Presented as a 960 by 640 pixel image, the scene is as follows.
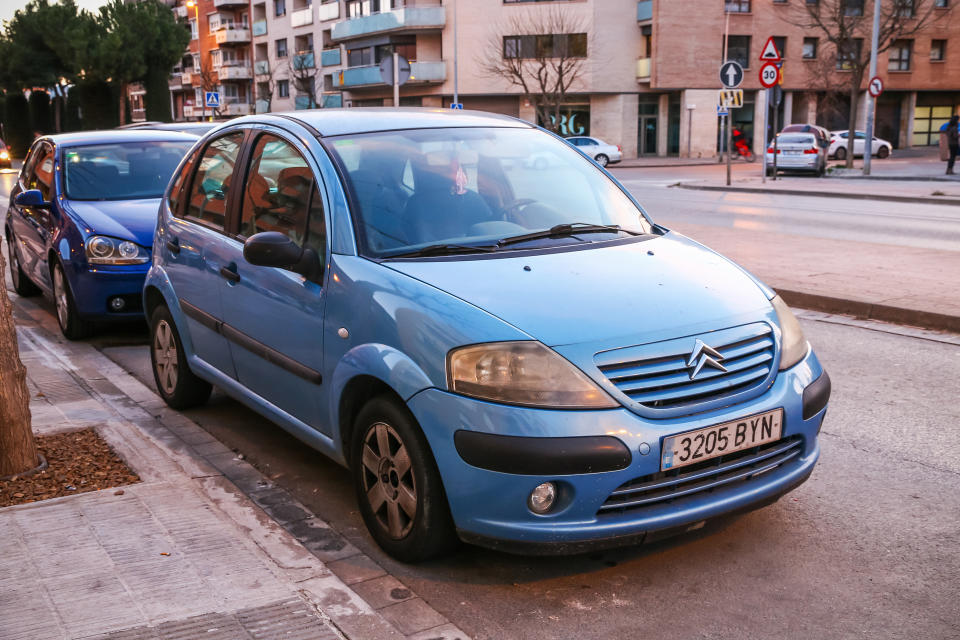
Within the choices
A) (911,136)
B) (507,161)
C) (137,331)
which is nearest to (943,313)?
(507,161)

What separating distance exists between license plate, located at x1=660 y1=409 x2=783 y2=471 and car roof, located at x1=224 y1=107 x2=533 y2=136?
208cm

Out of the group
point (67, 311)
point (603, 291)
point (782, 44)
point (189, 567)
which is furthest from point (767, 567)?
point (782, 44)

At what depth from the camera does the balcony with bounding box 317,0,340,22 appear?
2680 inches

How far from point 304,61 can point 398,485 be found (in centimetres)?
7127

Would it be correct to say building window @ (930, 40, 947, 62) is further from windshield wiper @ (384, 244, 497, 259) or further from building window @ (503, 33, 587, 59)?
windshield wiper @ (384, 244, 497, 259)

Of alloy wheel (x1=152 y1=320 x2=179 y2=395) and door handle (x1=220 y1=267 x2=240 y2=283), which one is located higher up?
door handle (x1=220 y1=267 x2=240 y2=283)

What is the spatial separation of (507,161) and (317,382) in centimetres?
138

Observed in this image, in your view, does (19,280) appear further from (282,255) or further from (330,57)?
(330,57)

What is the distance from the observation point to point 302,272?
13.6 ft

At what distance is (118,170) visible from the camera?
29.4 feet

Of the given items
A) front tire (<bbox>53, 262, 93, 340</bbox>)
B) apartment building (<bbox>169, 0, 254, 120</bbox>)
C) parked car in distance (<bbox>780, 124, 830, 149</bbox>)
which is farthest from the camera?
apartment building (<bbox>169, 0, 254, 120</bbox>)

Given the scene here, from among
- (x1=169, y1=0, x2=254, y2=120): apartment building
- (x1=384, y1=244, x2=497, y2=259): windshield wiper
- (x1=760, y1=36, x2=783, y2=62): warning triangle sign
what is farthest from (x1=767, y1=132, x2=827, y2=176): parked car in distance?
(x1=169, y1=0, x2=254, y2=120): apartment building

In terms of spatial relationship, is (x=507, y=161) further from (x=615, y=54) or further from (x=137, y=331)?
(x=615, y=54)

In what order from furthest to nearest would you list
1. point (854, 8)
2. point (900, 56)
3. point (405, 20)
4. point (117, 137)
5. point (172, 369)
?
point (900, 56)
point (405, 20)
point (854, 8)
point (117, 137)
point (172, 369)
